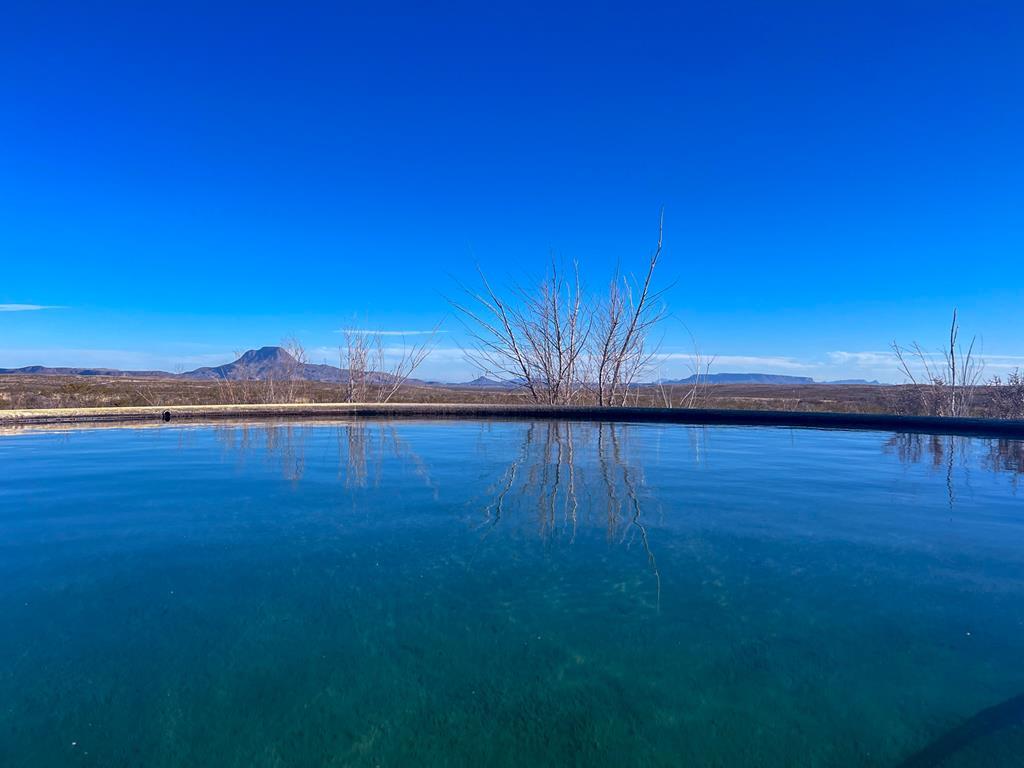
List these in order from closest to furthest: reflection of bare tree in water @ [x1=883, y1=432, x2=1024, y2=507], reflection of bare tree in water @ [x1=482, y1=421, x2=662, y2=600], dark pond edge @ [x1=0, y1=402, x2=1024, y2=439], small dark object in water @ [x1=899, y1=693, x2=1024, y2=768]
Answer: small dark object in water @ [x1=899, y1=693, x2=1024, y2=768] → reflection of bare tree in water @ [x1=482, y1=421, x2=662, y2=600] → reflection of bare tree in water @ [x1=883, y1=432, x2=1024, y2=507] → dark pond edge @ [x1=0, y1=402, x2=1024, y2=439]

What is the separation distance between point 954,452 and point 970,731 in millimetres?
4316

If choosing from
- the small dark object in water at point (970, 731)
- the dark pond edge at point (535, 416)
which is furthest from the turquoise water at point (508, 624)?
the dark pond edge at point (535, 416)

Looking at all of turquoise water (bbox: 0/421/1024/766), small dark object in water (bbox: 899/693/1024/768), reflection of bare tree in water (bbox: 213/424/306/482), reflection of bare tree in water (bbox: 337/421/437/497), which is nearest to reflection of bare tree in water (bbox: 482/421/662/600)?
turquoise water (bbox: 0/421/1024/766)

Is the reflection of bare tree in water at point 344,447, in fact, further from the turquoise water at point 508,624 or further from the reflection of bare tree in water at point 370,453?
the turquoise water at point 508,624

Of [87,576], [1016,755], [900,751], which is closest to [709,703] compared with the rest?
[900,751]

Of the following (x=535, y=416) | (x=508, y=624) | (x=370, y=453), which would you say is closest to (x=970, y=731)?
(x=508, y=624)

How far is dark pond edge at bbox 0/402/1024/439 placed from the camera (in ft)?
18.7

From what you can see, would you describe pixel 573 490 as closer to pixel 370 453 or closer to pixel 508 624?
pixel 508 624

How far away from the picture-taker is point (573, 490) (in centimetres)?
303

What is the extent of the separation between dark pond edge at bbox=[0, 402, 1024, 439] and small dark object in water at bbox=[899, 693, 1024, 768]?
536 centimetres

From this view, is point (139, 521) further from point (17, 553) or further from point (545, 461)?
point (545, 461)

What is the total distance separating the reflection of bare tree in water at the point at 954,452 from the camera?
12.4 feet

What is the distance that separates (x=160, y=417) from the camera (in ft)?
21.1

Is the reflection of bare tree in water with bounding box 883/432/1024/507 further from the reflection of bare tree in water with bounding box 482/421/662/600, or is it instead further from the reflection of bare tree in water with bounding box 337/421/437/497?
the reflection of bare tree in water with bounding box 337/421/437/497
